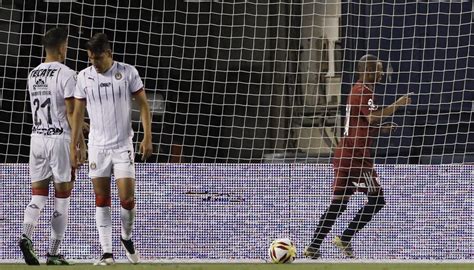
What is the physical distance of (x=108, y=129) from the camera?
1135cm

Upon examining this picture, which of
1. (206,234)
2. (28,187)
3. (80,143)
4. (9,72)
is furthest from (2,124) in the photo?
(80,143)

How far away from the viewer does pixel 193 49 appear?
16.3 metres

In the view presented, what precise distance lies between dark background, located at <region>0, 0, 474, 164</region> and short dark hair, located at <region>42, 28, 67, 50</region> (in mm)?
3692

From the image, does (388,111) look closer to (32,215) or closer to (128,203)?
(128,203)

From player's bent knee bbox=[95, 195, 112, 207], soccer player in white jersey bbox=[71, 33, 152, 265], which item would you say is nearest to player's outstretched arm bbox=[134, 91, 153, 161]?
soccer player in white jersey bbox=[71, 33, 152, 265]

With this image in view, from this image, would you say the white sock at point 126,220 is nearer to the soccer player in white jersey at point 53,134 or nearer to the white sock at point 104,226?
the white sock at point 104,226

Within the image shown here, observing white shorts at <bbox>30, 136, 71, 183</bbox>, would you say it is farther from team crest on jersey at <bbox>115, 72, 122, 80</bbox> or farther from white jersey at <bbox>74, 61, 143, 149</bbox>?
team crest on jersey at <bbox>115, 72, 122, 80</bbox>

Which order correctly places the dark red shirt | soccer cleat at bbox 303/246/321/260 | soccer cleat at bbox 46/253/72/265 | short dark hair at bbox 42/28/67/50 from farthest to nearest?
soccer cleat at bbox 303/246/321/260 → the dark red shirt → soccer cleat at bbox 46/253/72/265 → short dark hair at bbox 42/28/67/50

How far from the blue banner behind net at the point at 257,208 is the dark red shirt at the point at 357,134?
1.86ft

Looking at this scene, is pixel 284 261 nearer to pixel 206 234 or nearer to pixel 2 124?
pixel 206 234

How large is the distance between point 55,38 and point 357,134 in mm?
3437

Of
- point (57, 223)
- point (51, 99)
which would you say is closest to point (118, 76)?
point (51, 99)

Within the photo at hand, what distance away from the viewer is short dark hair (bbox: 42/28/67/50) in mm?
11609

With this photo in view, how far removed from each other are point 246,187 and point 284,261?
1.83 m
